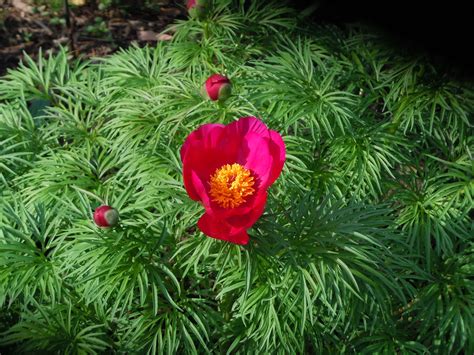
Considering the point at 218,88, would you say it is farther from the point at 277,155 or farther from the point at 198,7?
the point at 198,7

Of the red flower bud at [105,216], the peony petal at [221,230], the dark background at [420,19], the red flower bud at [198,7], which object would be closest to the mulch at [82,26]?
the dark background at [420,19]

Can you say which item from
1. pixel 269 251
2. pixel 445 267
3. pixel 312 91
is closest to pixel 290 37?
pixel 312 91

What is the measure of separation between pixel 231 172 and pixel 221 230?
145mm

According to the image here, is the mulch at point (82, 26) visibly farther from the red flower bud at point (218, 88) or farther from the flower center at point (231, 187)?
the flower center at point (231, 187)

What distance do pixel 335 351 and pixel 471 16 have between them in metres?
1.92

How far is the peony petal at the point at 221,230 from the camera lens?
61.8 inches

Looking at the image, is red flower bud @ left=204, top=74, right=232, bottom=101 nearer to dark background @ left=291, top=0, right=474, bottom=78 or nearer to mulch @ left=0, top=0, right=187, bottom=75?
dark background @ left=291, top=0, right=474, bottom=78

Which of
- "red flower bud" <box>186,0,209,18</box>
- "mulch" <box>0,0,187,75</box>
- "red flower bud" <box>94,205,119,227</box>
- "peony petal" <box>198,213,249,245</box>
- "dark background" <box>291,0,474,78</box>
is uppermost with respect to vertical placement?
"peony petal" <box>198,213,249,245</box>

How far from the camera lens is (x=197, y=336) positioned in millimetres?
1941

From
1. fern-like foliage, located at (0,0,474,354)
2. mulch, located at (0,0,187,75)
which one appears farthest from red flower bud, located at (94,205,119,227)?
mulch, located at (0,0,187,75)

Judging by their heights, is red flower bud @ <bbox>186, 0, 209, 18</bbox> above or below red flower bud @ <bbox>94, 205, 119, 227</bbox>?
above

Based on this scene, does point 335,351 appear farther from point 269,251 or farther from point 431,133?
point 431,133

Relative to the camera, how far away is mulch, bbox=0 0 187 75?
151 inches

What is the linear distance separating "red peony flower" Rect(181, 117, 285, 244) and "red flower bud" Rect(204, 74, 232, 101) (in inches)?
11.2
